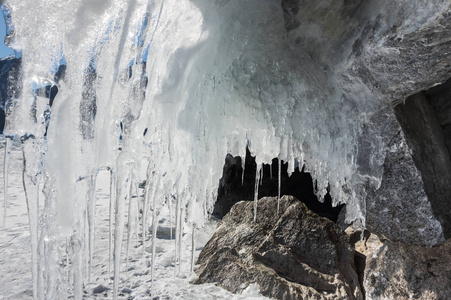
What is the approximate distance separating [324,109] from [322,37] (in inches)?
22.8

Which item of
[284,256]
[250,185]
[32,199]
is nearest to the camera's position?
[32,199]

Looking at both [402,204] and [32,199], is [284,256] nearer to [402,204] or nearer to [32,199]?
[402,204]

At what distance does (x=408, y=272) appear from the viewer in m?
2.94

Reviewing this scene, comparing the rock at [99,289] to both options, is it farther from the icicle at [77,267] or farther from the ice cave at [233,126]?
the icicle at [77,267]

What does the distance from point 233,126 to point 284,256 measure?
180cm

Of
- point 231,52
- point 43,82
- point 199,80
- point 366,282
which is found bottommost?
point 366,282

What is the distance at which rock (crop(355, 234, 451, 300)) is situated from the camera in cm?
279

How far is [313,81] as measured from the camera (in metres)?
2.57

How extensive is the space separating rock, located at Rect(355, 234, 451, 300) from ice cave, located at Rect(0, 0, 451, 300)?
13mm

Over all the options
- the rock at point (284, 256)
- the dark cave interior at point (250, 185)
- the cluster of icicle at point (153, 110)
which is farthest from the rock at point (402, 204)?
the dark cave interior at point (250, 185)

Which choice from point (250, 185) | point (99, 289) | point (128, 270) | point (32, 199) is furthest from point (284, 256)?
point (250, 185)

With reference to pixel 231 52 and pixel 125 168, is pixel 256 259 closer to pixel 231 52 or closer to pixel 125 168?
pixel 125 168

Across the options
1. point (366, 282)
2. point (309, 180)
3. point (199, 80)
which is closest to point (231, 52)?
point (199, 80)

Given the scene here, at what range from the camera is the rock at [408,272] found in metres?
2.79
